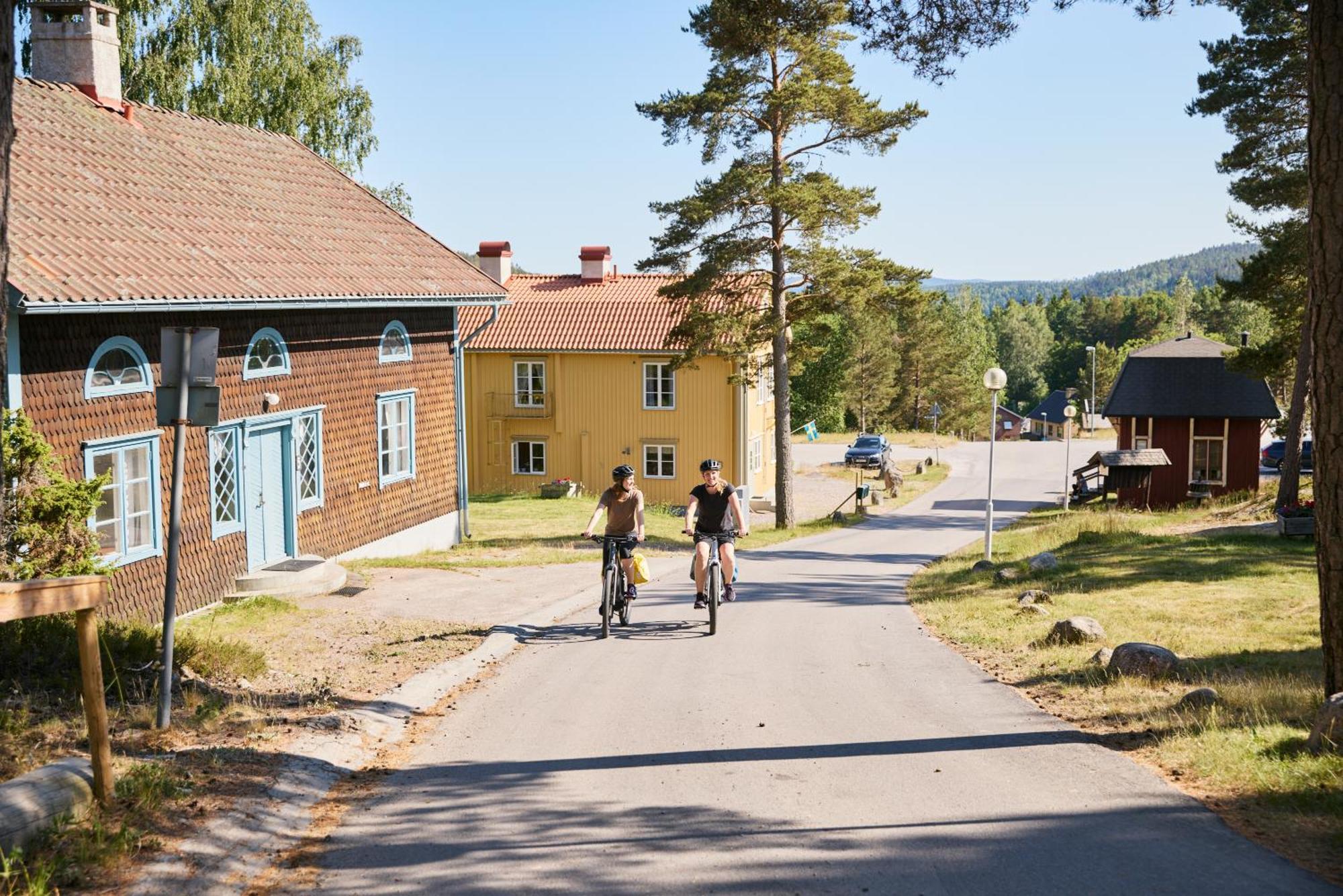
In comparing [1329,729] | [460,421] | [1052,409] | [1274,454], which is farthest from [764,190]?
[1052,409]

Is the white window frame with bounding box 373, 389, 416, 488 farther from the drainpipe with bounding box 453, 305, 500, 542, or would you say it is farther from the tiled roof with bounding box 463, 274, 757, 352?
the tiled roof with bounding box 463, 274, 757, 352

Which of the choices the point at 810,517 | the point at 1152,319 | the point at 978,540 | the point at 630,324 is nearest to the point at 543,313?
the point at 630,324

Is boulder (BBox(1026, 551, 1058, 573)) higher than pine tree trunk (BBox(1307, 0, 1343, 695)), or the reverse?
pine tree trunk (BBox(1307, 0, 1343, 695))

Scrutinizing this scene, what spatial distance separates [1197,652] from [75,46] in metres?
17.9

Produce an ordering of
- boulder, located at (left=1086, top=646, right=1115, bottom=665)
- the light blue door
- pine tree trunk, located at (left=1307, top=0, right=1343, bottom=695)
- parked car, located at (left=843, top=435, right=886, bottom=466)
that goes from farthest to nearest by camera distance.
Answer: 1. parked car, located at (left=843, top=435, right=886, bottom=466)
2. the light blue door
3. boulder, located at (left=1086, top=646, right=1115, bottom=665)
4. pine tree trunk, located at (left=1307, top=0, right=1343, bottom=695)

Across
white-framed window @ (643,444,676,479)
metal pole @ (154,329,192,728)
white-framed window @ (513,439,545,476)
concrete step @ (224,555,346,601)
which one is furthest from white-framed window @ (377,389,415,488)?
white-framed window @ (513,439,545,476)

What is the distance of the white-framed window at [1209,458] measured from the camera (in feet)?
148

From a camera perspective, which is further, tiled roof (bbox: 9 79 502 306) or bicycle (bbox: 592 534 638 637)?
tiled roof (bbox: 9 79 502 306)

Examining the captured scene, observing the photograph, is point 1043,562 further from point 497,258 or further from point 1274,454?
point 1274,454

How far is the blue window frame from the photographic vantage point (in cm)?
1350

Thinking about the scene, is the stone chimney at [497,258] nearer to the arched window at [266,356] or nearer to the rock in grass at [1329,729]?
the arched window at [266,356]

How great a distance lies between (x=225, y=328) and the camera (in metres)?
16.0

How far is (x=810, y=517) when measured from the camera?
44.3 meters

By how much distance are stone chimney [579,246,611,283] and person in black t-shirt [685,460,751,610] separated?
112 ft
